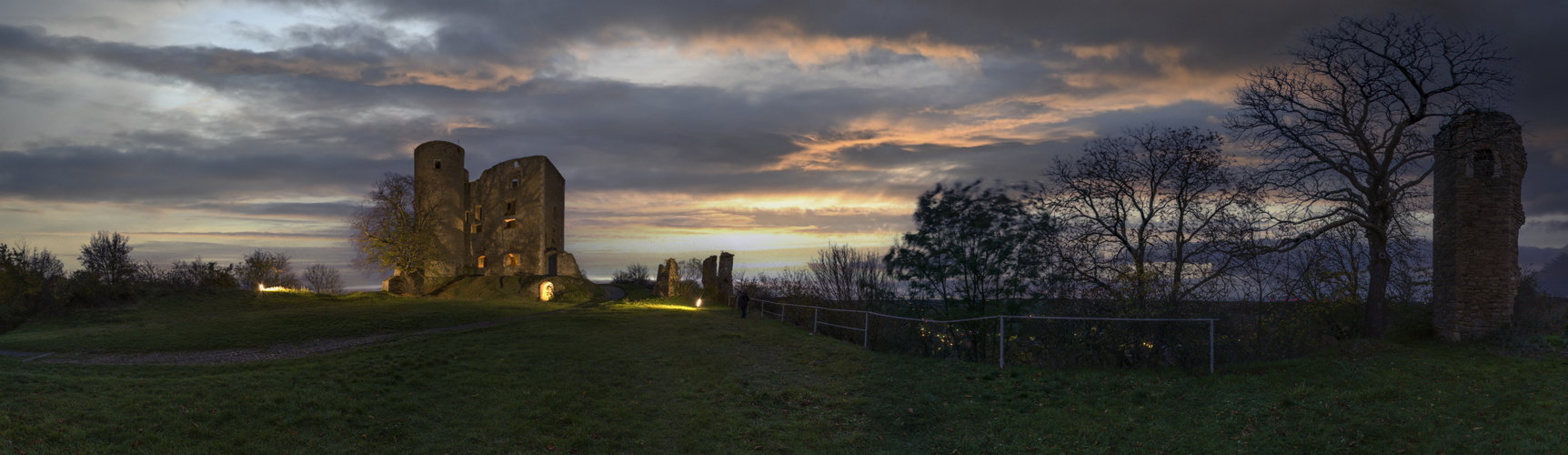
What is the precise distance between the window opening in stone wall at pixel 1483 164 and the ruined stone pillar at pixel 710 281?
27896mm

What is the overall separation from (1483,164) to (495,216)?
45.3m

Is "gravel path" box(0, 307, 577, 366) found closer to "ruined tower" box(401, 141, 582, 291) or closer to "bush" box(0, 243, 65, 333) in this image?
"bush" box(0, 243, 65, 333)

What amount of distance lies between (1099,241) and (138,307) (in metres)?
36.1

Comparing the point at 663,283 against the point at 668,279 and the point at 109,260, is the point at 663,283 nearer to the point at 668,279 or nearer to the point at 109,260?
the point at 668,279

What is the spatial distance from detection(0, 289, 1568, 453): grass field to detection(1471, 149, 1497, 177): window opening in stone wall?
4660mm

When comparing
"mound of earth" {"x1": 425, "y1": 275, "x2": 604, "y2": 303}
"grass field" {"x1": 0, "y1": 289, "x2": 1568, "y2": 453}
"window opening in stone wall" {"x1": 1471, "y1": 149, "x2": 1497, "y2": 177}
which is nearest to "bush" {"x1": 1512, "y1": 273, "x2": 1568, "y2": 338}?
"grass field" {"x1": 0, "y1": 289, "x2": 1568, "y2": 453}

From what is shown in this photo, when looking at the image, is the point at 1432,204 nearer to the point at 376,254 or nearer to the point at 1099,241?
the point at 1099,241

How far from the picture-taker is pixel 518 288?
119 feet

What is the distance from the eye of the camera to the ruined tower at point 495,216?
135 feet

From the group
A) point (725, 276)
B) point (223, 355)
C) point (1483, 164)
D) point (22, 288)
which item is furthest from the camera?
point (725, 276)

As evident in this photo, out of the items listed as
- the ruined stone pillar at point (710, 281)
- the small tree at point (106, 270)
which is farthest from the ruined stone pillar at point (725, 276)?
the small tree at point (106, 270)

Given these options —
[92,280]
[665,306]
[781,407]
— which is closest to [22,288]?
[92,280]

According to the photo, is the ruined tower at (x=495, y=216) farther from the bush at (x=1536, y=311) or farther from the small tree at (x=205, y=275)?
the bush at (x=1536, y=311)

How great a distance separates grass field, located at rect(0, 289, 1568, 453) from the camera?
821 centimetres
